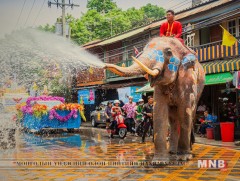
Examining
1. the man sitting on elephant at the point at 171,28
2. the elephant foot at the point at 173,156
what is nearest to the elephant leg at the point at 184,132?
the elephant foot at the point at 173,156

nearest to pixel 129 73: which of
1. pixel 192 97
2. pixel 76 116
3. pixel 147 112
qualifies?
pixel 192 97

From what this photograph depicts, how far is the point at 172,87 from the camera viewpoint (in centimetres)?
722

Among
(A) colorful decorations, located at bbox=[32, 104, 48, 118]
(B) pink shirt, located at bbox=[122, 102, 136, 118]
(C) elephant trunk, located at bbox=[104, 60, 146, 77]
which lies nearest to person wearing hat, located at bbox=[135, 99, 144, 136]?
(B) pink shirt, located at bbox=[122, 102, 136, 118]

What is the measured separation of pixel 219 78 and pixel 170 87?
8.15 m

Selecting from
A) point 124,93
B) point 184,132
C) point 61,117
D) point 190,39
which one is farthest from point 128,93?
point 184,132

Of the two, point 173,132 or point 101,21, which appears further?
point 101,21

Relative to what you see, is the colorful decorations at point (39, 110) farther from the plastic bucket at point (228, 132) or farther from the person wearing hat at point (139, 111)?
the plastic bucket at point (228, 132)

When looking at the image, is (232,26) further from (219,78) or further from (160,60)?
(160,60)

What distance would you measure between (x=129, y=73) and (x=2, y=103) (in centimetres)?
1430

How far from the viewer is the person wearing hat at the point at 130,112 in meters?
15.6

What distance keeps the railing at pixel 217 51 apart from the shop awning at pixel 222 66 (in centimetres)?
33

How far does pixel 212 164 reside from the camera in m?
7.03

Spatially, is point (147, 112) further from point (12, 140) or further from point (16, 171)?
point (16, 171)

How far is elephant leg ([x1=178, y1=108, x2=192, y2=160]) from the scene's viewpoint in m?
7.37
